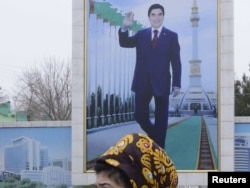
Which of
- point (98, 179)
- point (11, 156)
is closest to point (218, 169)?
point (11, 156)

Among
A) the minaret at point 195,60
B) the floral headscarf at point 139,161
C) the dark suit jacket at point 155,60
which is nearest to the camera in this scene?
the floral headscarf at point 139,161

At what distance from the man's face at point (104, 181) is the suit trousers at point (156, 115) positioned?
10.9 metres

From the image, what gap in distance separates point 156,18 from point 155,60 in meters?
0.96

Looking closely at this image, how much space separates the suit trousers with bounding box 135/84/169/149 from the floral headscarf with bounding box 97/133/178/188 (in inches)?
429

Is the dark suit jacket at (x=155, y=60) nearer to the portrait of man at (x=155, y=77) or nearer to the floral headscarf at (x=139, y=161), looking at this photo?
the portrait of man at (x=155, y=77)

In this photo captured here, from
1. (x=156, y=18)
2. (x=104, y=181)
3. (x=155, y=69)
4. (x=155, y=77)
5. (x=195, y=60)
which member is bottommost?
(x=104, y=181)

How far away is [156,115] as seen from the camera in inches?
479

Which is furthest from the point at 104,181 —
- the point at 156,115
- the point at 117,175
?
the point at 156,115

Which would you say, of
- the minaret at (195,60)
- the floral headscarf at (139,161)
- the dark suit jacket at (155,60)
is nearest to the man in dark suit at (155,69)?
the dark suit jacket at (155,60)

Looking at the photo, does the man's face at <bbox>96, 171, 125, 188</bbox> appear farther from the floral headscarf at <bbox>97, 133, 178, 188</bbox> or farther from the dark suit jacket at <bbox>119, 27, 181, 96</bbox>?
the dark suit jacket at <bbox>119, 27, 181, 96</bbox>

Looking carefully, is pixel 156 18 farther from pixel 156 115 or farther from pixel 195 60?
pixel 156 115

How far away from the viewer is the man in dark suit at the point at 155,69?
476 inches

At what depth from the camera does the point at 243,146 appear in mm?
12188

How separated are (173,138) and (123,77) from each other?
1.80 m
